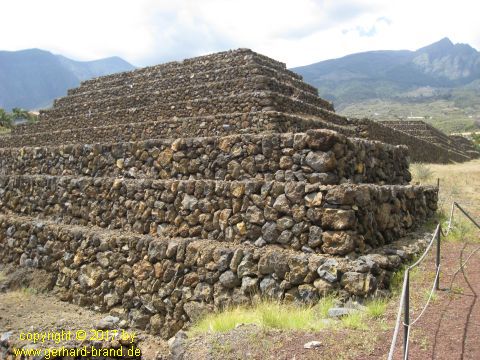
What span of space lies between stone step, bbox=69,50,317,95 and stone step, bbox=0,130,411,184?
738cm

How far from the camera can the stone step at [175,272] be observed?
5.88 metres

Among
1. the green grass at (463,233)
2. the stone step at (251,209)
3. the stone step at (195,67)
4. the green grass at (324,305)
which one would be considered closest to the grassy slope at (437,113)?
the stone step at (195,67)

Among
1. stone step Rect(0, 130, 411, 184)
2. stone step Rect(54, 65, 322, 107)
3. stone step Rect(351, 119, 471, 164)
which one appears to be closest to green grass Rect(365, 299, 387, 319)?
stone step Rect(0, 130, 411, 184)

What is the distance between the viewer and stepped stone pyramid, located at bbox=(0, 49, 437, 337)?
244 inches

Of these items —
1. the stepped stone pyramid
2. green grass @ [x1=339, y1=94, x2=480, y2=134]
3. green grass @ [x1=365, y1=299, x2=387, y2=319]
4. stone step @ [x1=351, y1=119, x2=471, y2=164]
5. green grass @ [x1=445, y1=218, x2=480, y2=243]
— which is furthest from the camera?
green grass @ [x1=339, y1=94, x2=480, y2=134]

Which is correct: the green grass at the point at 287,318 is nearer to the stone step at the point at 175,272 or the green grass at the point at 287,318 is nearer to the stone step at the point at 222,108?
the stone step at the point at 175,272

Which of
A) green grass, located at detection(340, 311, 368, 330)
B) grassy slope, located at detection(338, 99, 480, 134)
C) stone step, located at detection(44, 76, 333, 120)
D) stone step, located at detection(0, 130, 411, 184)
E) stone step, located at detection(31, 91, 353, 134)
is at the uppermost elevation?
grassy slope, located at detection(338, 99, 480, 134)

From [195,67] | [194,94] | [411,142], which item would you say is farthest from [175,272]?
[411,142]

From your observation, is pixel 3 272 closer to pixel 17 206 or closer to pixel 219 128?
pixel 17 206

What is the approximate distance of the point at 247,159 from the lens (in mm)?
7840

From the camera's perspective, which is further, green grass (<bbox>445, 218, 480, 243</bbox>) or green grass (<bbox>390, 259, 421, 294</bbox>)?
green grass (<bbox>445, 218, 480, 243</bbox>)

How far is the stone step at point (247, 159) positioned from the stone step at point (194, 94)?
Result: 16.8ft

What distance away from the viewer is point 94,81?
22141 mm

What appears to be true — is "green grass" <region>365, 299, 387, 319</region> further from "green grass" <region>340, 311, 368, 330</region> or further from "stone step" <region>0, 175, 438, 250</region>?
"stone step" <region>0, 175, 438, 250</region>
